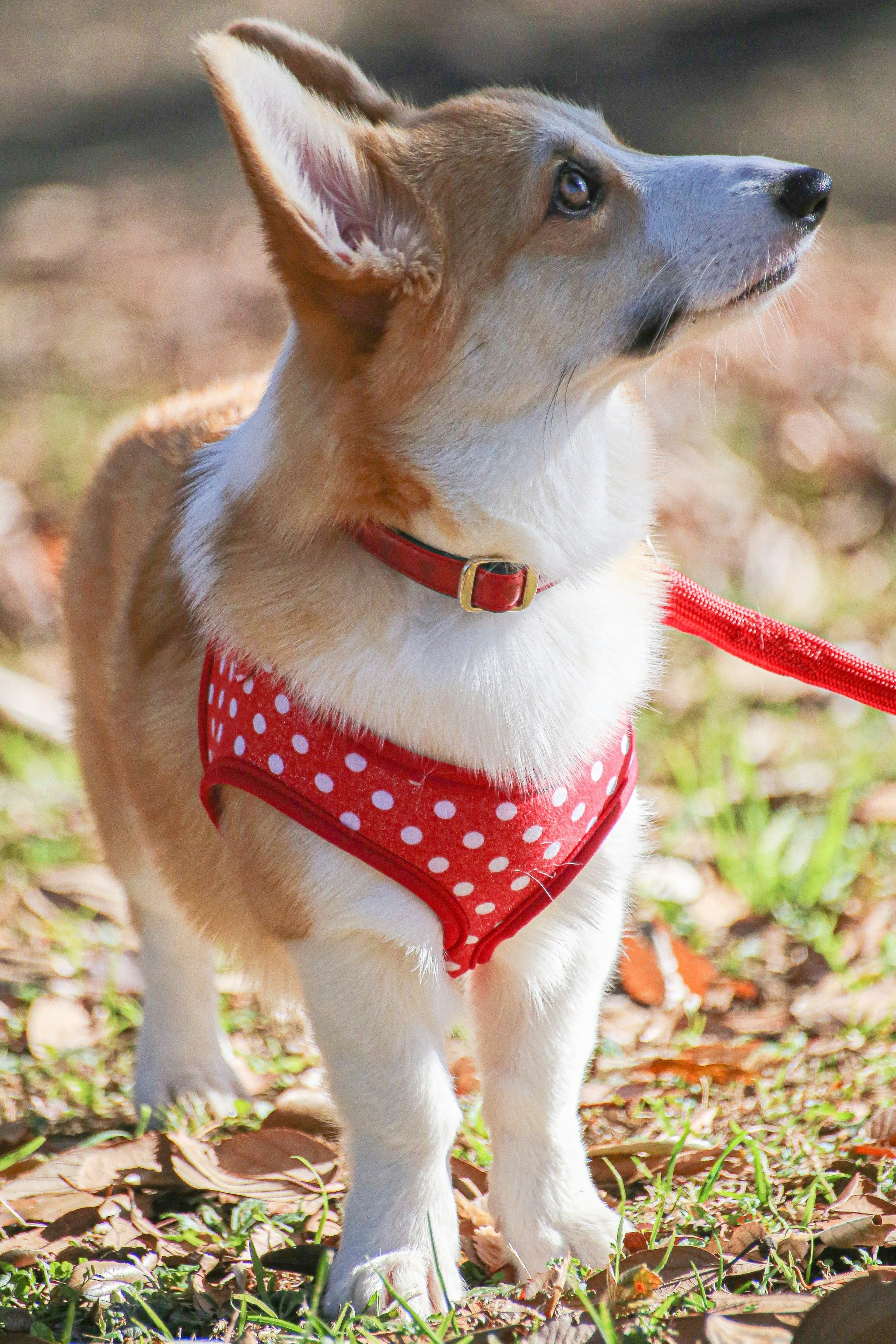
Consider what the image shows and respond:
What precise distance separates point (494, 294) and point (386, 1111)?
55.1 inches

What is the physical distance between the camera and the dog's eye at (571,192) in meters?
2.28

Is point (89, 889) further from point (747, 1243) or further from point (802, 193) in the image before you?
point (802, 193)

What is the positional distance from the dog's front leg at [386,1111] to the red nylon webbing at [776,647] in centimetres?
89

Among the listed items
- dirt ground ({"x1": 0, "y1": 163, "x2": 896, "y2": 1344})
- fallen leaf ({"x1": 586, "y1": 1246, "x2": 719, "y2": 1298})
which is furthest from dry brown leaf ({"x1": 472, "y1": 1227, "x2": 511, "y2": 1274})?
fallen leaf ({"x1": 586, "y1": 1246, "x2": 719, "y2": 1298})

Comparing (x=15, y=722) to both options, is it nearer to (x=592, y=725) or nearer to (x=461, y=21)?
(x=592, y=725)

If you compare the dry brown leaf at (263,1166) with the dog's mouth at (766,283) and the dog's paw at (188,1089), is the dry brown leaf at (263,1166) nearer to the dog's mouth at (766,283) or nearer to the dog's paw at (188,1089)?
the dog's paw at (188,1089)

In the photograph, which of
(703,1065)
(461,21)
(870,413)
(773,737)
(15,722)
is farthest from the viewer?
(461,21)

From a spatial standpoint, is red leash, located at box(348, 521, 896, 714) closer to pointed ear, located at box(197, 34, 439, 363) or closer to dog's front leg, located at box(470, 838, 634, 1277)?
pointed ear, located at box(197, 34, 439, 363)

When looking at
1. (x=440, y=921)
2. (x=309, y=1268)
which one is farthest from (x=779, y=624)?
(x=309, y=1268)

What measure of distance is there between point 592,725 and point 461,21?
9.28m

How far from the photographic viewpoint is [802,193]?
7.25ft

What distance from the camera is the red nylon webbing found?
2.51m

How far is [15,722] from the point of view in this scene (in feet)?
14.8

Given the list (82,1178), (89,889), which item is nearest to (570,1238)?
(82,1178)
